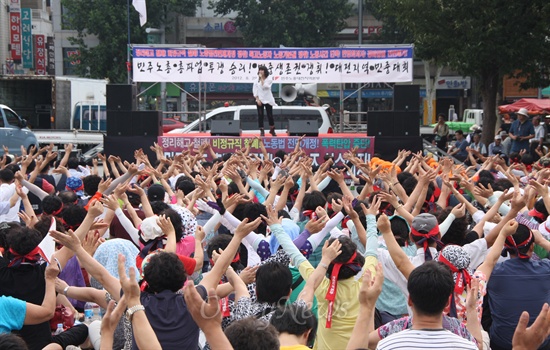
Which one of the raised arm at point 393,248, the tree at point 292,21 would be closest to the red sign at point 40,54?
the tree at point 292,21

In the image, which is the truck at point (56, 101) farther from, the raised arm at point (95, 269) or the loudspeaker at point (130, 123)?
the raised arm at point (95, 269)

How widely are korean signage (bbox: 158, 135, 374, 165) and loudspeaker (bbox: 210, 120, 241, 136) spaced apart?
12.4 inches

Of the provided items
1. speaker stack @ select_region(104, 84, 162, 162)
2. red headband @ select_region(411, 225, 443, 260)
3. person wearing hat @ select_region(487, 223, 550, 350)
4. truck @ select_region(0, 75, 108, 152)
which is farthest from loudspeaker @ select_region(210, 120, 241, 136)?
red headband @ select_region(411, 225, 443, 260)

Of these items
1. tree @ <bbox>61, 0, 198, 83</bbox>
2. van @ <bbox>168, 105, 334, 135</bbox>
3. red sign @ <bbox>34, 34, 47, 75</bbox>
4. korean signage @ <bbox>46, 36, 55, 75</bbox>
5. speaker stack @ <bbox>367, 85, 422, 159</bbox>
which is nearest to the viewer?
speaker stack @ <bbox>367, 85, 422, 159</bbox>

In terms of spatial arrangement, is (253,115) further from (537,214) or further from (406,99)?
(537,214)

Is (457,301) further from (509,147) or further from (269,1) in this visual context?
(269,1)

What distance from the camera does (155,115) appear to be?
15969 mm

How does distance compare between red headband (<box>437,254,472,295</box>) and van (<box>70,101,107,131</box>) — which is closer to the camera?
red headband (<box>437,254,472,295</box>)

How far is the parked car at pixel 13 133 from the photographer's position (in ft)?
63.9

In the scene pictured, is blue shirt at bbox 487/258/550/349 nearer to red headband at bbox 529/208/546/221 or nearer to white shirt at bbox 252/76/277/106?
red headband at bbox 529/208/546/221

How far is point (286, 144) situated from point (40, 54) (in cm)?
Result: 2617

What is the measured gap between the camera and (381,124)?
15891 millimetres

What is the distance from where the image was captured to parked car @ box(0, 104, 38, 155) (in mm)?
19469

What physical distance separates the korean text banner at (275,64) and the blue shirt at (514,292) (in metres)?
12.0
